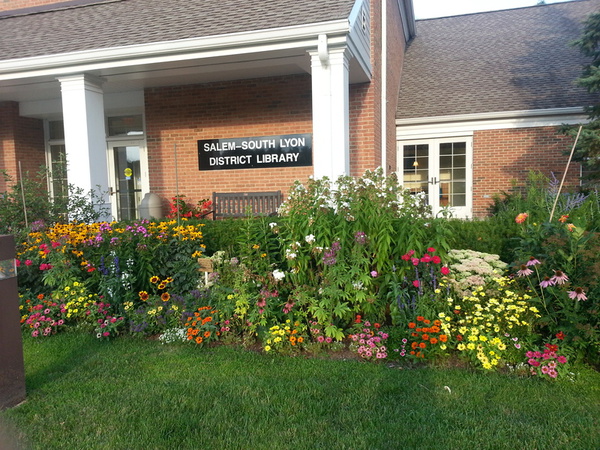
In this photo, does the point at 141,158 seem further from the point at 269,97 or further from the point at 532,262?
the point at 532,262

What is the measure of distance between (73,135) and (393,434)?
22.2 feet

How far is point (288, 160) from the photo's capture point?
29.5ft

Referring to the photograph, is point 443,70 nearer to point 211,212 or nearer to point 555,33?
point 555,33

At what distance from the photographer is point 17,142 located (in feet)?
34.5

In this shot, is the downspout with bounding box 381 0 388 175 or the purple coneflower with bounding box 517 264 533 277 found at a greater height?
the downspout with bounding box 381 0 388 175

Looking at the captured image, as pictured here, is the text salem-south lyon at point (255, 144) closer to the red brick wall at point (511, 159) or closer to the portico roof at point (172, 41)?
the portico roof at point (172, 41)

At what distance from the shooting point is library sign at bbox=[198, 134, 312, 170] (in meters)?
8.91

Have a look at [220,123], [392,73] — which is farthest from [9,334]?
[392,73]

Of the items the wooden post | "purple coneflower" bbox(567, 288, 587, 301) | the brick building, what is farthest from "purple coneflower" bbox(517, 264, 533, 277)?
the wooden post

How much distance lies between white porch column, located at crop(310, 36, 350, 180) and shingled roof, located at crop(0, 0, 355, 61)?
546 mm

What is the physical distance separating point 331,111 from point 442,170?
597cm

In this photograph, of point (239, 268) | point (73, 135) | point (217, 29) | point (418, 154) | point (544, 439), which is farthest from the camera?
point (418, 154)

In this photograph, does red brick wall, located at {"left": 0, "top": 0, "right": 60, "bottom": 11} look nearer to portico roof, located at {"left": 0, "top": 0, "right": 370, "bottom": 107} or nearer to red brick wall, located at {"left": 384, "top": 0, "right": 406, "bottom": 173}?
portico roof, located at {"left": 0, "top": 0, "right": 370, "bottom": 107}

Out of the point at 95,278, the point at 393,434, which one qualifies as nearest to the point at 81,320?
the point at 95,278
